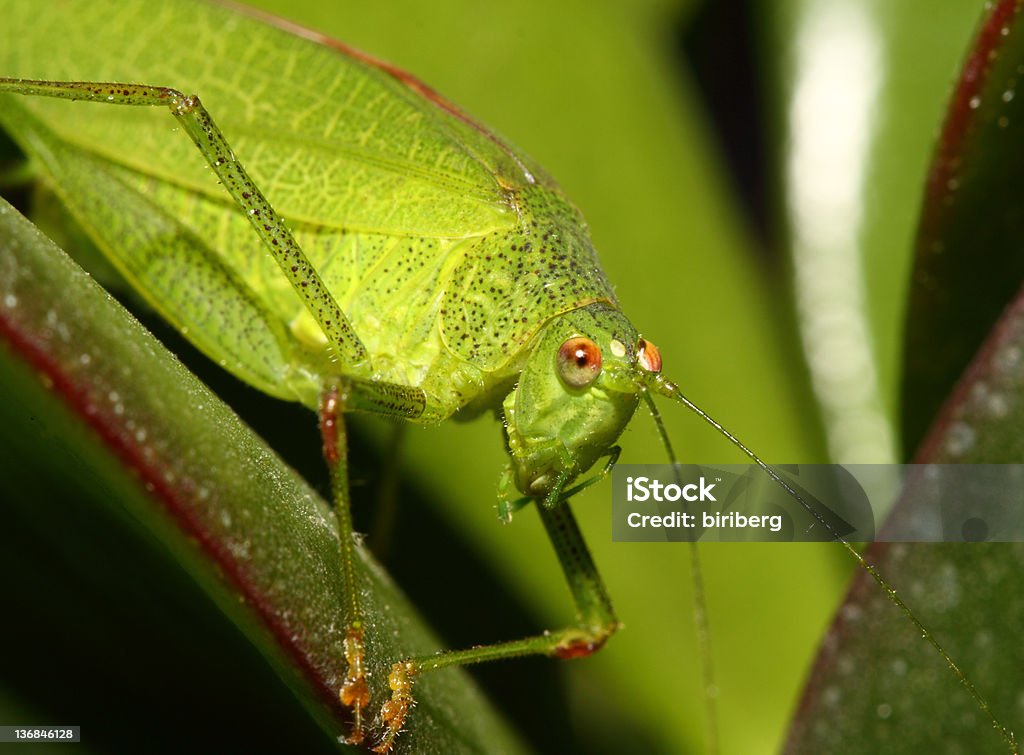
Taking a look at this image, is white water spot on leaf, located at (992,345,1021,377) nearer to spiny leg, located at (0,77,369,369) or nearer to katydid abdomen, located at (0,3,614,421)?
katydid abdomen, located at (0,3,614,421)

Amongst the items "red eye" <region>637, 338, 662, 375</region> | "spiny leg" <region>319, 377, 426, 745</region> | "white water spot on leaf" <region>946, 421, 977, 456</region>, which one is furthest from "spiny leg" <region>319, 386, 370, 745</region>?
"white water spot on leaf" <region>946, 421, 977, 456</region>

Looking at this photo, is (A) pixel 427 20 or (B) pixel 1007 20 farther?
(A) pixel 427 20

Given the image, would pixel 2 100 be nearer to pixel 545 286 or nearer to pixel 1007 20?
pixel 545 286

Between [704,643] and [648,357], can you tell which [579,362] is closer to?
[648,357]

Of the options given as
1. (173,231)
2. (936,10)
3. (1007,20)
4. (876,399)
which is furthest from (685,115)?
(173,231)

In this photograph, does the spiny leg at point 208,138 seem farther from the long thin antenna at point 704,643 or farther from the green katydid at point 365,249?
the long thin antenna at point 704,643

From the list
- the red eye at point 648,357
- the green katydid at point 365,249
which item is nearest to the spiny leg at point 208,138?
the green katydid at point 365,249

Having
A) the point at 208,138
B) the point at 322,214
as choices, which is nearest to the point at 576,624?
the point at 322,214

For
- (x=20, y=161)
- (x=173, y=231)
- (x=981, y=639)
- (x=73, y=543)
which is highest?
(x=20, y=161)
